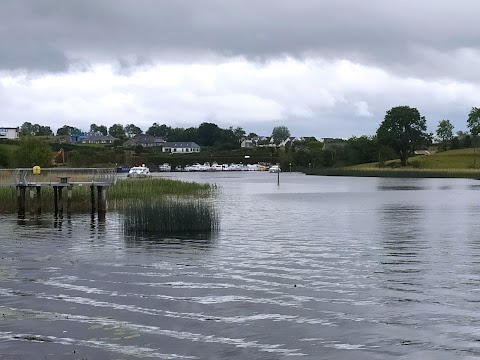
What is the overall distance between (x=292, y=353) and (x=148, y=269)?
38.9 ft

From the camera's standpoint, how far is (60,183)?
167 feet

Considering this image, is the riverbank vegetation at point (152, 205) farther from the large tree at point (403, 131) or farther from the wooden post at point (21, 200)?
the large tree at point (403, 131)

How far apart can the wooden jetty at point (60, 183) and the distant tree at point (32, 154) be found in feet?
119

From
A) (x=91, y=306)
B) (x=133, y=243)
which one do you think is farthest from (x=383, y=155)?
(x=91, y=306)

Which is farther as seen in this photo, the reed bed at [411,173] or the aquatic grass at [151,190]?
the reed bed at [411,173]

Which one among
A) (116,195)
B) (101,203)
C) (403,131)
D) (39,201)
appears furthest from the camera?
(403,131)

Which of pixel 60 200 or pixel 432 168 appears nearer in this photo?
pixel 60 200

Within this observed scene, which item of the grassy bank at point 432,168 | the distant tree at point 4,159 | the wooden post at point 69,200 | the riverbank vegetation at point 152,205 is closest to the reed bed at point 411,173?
the grassy bank at point 432,168

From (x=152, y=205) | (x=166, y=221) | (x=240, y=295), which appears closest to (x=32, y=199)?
(x=152, y=205)

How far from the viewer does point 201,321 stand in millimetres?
18547

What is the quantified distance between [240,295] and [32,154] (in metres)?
72.9

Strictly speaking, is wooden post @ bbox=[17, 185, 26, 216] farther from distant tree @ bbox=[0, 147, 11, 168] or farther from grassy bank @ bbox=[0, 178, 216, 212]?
distant tree @ bbox=[0, 147, 11, 168]

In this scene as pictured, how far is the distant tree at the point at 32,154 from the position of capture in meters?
89.8

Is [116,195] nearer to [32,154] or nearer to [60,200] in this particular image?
[60,200]
